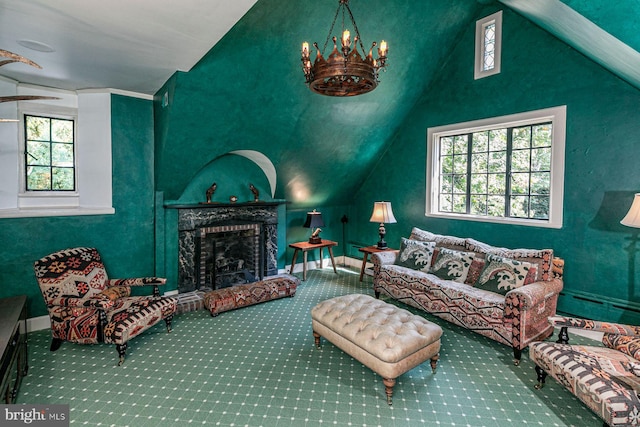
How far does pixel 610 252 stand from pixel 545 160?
134 cm

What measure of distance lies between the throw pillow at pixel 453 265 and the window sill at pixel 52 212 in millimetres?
4361

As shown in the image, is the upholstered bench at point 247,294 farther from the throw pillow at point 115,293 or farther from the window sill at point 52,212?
the window sill at point 52,212

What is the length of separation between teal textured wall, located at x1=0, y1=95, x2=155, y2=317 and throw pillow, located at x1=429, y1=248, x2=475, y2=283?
4.01 metres

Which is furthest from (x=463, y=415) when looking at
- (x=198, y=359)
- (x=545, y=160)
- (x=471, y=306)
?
(x=545, y=160)

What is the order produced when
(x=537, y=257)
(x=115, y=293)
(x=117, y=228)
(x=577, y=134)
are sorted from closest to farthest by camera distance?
(x=537, y=257) → (x=115, y=293) → (x=577, y=134) → (x=117, y=228)

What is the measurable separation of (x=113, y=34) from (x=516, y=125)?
4.79 meters

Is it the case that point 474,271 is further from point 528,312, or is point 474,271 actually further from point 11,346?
point 11,346

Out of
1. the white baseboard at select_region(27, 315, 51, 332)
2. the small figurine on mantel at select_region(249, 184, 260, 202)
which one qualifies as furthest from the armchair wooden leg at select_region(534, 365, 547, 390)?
the white baseboard at select_region(27, 315, 51, 332)

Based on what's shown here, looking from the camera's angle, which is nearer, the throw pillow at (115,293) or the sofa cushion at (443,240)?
the throw pillow at (115,293)

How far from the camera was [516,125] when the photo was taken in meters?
4.58

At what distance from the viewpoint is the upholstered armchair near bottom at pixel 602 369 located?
2034 mm

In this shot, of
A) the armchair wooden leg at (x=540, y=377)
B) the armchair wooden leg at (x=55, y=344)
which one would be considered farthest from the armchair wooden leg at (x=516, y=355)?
the armchair wooden leg at (x=55, y=344)

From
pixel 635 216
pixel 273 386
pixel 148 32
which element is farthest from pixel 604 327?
pixel 148 32

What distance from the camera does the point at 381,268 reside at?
4789 millimetres
